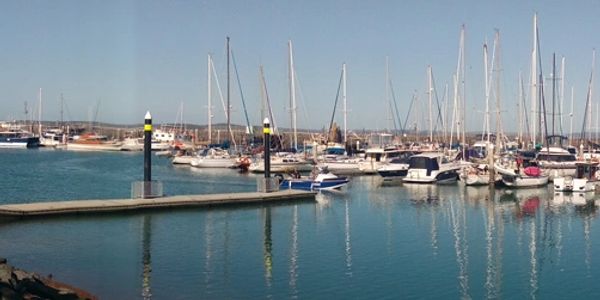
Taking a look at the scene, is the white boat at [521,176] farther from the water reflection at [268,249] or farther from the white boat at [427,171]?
the water reflection at [268,249]

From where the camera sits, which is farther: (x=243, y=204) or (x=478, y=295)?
(x=243, y=204)

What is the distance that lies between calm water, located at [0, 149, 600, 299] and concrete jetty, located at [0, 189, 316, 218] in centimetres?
70

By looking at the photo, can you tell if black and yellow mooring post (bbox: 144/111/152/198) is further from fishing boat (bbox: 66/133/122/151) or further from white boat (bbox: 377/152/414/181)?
fishing boat (bbox: 66/133/122/151)

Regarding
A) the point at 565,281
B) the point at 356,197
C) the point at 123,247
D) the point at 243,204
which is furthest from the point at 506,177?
the point at 123,247

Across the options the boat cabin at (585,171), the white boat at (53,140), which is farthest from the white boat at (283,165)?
the white boat at (53,140)

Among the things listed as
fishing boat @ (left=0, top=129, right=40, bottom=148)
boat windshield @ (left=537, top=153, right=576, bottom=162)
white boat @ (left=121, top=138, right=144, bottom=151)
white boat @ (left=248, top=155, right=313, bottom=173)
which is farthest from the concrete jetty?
fishing boat @ (left=0, top=129, right=40, bottom=148)

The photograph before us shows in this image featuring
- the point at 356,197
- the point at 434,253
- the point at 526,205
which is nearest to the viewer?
the point at 434,253

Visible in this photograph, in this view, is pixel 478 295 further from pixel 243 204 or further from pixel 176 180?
pixel 176 180

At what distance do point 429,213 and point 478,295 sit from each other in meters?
17.9

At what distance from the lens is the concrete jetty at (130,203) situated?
30.8m

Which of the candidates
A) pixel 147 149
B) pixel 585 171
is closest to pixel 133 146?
pixel 585 171

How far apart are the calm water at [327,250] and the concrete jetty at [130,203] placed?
0.70 metres

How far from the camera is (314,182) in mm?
46906

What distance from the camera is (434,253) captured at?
83.0ft
